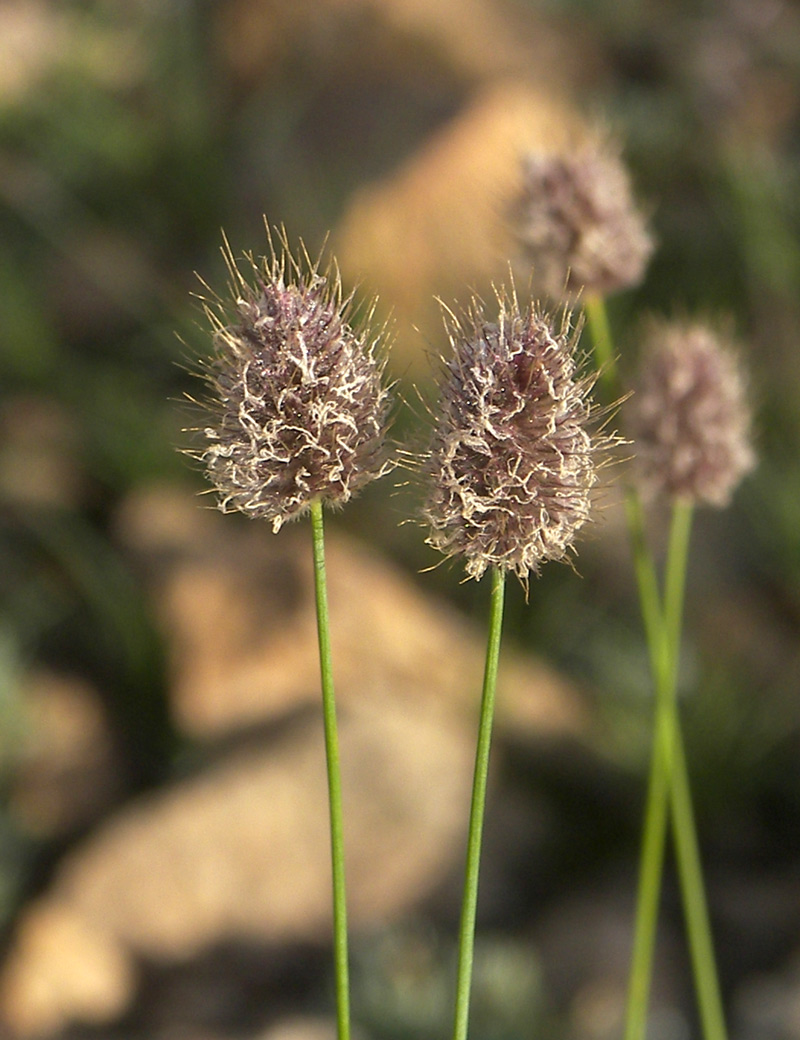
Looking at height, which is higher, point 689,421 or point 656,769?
point 689,421

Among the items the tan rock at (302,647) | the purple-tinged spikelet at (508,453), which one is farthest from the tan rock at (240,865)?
the purple-tinged spikelet at (508,453)

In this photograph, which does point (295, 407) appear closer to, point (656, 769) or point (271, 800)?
point (656, 769)

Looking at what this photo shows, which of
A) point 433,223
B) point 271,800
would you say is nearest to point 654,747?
point 271,800

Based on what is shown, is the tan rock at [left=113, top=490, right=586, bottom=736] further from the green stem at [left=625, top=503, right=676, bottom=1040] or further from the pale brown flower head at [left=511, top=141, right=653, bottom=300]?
the pale brown flower head at [left=511, top=141, right=653, bottom=300]

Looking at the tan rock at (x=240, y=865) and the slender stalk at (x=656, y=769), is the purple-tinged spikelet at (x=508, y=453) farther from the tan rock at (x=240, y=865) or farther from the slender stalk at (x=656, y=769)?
the tan rock at (x=240, y=865)

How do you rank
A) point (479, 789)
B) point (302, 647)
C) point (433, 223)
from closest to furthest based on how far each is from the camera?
1. point (479, 789)
2. point (302, 647)
3. point (433, 223)

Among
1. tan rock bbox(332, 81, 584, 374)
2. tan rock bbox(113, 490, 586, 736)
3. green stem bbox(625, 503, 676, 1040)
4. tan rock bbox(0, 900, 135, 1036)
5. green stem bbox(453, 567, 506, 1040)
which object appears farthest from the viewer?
tan rock bbox(332, 81, 584, 374)

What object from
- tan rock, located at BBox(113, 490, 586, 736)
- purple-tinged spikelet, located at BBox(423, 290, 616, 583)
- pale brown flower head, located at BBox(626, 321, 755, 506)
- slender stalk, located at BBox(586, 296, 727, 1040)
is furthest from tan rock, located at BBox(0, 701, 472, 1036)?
purple-tinged spikelet, located at BBox(423, 290, 616, 583)
